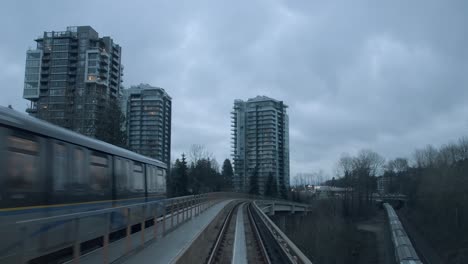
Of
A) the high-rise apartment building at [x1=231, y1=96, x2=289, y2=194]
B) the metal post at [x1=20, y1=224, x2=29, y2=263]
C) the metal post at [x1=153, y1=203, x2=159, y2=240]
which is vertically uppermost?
the high-rise apartment building at [x1=231, y1=96, x2=289, y2=194]

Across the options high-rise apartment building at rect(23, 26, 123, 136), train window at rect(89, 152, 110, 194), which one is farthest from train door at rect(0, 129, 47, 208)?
high-rise apartment building at rect(23, 26, 123, 136)

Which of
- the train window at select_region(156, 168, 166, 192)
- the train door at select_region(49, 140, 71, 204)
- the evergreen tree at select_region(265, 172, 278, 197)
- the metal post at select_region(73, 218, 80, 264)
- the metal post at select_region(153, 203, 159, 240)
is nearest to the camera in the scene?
the metal post at select_region(73, 218, 80, 264)

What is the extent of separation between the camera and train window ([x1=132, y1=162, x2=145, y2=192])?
1840cm

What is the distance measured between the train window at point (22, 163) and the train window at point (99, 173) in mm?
3634

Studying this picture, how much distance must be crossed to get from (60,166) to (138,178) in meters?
8.40

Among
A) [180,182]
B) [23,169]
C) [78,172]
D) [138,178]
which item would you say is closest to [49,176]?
[23,169]

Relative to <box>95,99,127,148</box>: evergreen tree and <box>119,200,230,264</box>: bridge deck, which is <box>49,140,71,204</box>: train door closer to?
<box>119,200,230,264</box>: bridge deck

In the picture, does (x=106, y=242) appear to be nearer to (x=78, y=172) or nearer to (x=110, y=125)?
(x=78, y=172)

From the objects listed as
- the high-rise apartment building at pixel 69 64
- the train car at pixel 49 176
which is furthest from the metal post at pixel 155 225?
the high-rise apartment building at pixel 69 64

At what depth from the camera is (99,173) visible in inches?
546

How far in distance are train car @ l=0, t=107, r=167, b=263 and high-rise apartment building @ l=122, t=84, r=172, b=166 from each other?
113022mm

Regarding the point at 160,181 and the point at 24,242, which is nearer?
the point at 24,242

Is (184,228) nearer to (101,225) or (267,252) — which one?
(267,252)

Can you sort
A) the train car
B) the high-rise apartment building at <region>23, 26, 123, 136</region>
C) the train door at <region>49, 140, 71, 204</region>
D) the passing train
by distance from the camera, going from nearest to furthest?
the train car → the passing train → the train door at <region>49, 140, 71, 204</region> → the high-rise apartment building at <region>23, 26, 123, 136</region>
